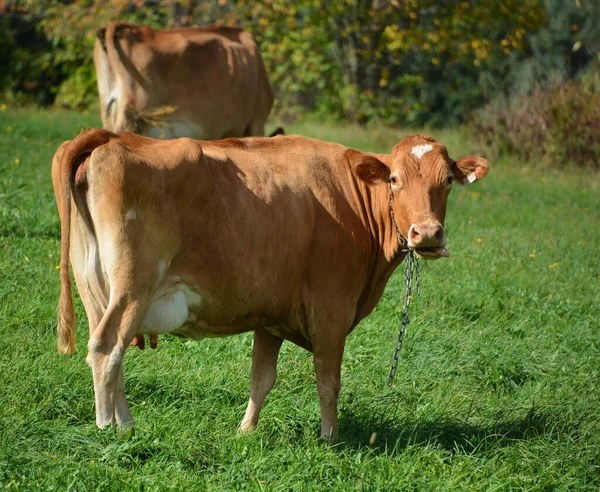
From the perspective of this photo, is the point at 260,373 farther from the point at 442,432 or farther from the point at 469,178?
the point at 469,178

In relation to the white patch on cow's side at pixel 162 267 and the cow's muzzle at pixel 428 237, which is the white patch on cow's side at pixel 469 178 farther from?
the white patch on cow's side at pixel 162 267

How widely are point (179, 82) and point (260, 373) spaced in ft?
20.8

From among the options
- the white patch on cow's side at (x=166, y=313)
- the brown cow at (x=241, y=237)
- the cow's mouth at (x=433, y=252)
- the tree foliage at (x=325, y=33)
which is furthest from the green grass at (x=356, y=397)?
the tree foliage at (x=325, y=33)

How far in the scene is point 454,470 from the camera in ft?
14.9

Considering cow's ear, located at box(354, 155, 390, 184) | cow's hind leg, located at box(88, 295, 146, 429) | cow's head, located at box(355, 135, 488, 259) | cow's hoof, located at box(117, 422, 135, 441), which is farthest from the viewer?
cow's ear, located at box(354, 155, 390, 184)

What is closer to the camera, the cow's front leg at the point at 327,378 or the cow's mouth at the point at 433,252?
the cow's mouth at the point at 433,252

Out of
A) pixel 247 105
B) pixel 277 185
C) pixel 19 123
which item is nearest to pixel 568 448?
pixel 277 185

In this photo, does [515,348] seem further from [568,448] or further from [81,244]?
[81,244]

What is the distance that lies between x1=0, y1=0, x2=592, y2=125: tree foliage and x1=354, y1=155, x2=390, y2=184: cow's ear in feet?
53.7

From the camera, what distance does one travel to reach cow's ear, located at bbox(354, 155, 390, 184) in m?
4.96

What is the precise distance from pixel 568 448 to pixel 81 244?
316cm

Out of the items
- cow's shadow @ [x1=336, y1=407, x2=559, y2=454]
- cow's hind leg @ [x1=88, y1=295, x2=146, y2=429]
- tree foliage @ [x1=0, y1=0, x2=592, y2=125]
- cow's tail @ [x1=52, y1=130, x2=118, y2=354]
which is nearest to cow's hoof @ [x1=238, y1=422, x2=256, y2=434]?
cow's shadow @ [x1=336, y1=407, x2=559, y2=454]

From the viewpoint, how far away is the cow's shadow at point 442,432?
192 inches

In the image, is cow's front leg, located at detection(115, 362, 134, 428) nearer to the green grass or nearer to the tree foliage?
the green grass
